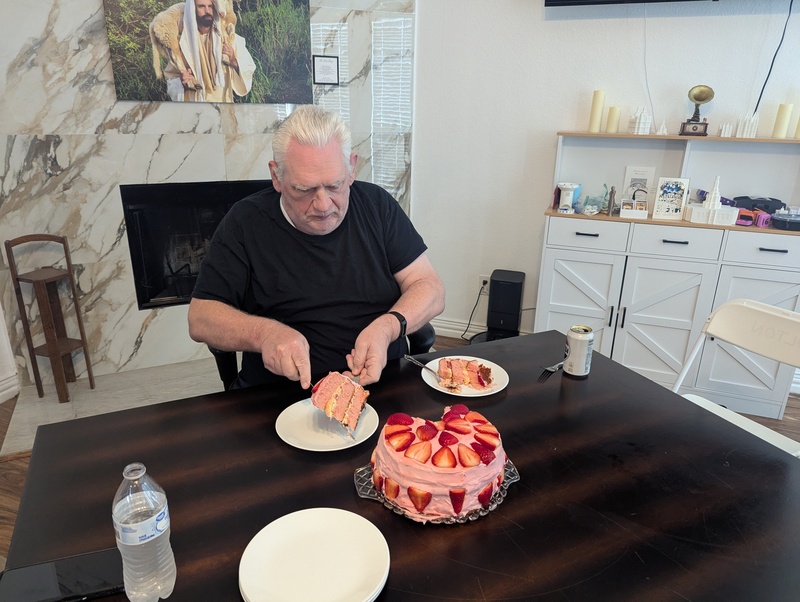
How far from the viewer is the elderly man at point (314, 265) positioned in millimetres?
1399

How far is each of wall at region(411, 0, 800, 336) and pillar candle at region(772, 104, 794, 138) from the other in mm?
105

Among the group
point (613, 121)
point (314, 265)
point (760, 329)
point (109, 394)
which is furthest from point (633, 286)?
point (109, 394)

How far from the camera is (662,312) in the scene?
106 inches

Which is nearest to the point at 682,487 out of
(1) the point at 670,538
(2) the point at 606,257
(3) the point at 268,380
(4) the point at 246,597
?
(1) the point at 670,538

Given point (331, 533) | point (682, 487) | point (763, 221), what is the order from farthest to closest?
point (763, 221), point (682, 487), point (331, 533)

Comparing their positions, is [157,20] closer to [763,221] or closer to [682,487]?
[682,487]

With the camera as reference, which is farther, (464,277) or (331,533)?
(464,277)

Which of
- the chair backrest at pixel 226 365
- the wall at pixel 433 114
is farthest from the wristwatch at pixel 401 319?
the wall at pixel 433 114

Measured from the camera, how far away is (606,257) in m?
2.72

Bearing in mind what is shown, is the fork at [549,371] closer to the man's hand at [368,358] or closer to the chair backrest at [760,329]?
the man's hand at [368,358]

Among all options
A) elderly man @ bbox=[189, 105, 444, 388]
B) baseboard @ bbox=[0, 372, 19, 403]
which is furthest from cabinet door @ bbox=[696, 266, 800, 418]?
baseboard @ bbox=[0, 372, 19, 403]

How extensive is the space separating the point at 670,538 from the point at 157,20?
2.90m

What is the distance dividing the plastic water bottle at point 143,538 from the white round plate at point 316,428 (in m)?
0.31

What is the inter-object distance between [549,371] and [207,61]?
2.36 m
